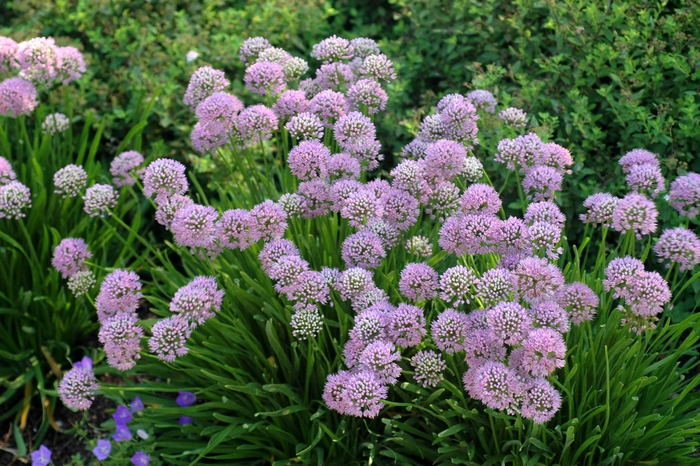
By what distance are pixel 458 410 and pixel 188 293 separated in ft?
3.29

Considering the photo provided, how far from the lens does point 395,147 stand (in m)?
4.70

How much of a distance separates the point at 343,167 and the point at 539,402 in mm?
1096

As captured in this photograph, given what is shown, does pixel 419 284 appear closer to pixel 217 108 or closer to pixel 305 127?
pixel 305 127

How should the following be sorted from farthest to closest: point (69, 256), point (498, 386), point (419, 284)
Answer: point (69, 256)
point (419, 284)
point (498, 386)

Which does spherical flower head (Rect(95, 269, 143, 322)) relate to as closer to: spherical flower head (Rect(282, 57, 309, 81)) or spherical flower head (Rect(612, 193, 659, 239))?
spherical flower head (Rect(282, 57, 309, 81))

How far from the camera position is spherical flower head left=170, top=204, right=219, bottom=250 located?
255cm

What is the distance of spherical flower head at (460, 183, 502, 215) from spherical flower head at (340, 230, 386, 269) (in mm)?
334

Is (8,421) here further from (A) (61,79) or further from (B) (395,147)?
(B) (395,147)

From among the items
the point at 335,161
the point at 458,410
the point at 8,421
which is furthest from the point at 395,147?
the point at 8,421

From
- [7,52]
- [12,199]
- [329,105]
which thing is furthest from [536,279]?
[7,52]

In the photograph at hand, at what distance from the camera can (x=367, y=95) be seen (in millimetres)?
3055

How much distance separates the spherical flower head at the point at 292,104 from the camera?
120 inches

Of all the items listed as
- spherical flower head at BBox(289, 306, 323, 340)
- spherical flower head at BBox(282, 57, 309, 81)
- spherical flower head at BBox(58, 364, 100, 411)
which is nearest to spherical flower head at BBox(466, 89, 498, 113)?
spherical flower head at BBox(282, 57, 309, 81)

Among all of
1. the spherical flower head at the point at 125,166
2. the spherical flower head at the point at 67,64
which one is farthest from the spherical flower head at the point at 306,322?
the spherical flower head at the point at 67,64
